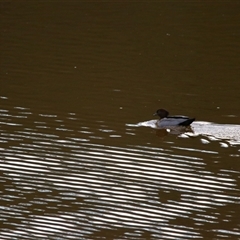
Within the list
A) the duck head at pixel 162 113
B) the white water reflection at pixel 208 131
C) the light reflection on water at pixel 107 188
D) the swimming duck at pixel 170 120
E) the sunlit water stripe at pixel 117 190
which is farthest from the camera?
the duck head at pixel 162 113

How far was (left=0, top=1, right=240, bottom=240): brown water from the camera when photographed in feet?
34.3

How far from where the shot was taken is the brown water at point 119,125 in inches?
412

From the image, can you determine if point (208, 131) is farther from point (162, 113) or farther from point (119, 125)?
point (119, 125)

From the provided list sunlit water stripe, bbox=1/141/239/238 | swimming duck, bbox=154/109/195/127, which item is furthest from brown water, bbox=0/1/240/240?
swimming duck, bbox=154/109/195/127

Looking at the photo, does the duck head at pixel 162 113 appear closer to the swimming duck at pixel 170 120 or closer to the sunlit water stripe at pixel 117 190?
the swimming duck at pixel 170 120

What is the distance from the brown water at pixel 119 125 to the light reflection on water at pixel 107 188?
2 cm

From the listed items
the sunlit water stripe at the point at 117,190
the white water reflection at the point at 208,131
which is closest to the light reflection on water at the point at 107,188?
the sunlit water stripe at the point at 117,190

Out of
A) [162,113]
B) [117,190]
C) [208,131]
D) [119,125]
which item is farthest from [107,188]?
[162,113]

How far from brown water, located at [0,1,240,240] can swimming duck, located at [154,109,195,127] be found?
179 millimetres

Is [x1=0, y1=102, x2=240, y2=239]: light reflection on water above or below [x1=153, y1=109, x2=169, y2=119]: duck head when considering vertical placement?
below

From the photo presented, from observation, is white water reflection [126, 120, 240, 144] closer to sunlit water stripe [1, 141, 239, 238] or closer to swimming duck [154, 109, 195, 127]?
swimming duck [154, 109, 195, 127]

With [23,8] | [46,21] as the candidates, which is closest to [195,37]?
[46,21]

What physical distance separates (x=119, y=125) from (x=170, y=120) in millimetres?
1024

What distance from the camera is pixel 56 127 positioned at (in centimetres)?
1438
